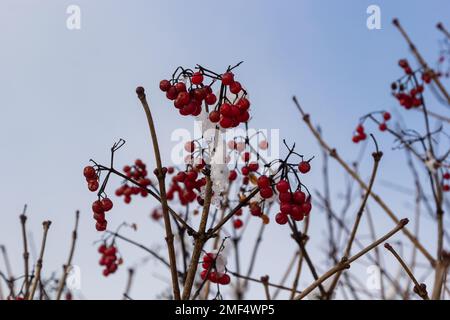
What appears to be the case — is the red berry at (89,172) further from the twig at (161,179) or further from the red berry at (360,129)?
the red berry at (360,129)

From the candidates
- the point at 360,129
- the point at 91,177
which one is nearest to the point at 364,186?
the point at 360,129

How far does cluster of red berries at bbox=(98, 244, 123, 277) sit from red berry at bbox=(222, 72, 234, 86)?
1.94m

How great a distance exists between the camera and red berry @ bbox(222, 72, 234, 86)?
5.16ft

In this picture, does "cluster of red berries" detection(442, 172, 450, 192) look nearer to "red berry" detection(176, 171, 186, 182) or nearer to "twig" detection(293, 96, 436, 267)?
"twig" detection(293, 96, 436, 267)

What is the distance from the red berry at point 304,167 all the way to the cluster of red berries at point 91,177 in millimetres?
731

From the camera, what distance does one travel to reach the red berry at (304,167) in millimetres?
1632

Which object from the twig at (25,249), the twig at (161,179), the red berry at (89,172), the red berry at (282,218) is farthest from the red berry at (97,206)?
the twig at (25,249)

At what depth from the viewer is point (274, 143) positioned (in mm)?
2295

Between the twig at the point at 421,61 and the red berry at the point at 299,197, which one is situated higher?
the twig at the point at 421,61

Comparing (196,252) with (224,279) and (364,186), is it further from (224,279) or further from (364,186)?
(364,186)
